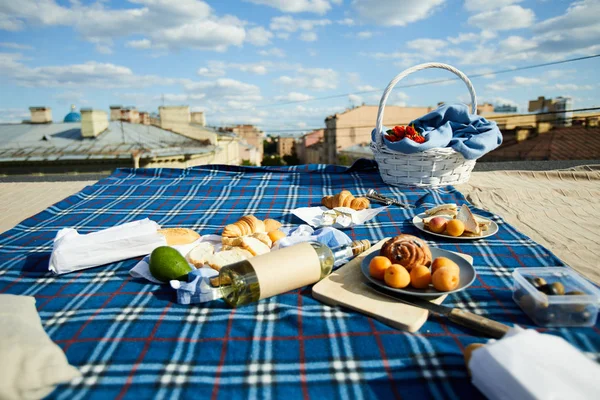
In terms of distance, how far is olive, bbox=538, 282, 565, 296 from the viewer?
94 cm

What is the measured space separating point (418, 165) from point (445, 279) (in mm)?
1564

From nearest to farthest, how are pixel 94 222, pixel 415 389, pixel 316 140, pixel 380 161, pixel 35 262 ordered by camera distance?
pixel 415 389 < pixel 35 262 < pixel 94 222 < pixel 380 161 < pixel 316 140

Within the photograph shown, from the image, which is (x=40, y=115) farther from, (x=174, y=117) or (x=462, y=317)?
(x=462, y=317)

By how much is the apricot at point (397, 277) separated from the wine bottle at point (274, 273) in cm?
21

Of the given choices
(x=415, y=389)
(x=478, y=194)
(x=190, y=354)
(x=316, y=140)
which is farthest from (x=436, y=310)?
(x=316, y=140)

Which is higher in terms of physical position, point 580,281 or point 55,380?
point 580,281

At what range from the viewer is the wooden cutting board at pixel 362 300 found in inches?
37.7

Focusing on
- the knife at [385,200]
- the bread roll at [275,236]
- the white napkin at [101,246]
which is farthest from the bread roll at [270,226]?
the knife at [385,200]

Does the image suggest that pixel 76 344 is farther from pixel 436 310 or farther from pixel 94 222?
pixel 94 222

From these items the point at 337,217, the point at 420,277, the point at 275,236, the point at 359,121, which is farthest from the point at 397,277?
the point at 359,121

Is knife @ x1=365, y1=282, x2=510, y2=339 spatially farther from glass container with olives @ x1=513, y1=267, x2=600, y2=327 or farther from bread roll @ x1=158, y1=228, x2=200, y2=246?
bread roll @ x1=158, y1=228, x2=200, y2=246

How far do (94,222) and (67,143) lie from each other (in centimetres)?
1606

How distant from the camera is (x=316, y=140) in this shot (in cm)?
3294

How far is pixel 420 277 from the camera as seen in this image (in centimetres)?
101
